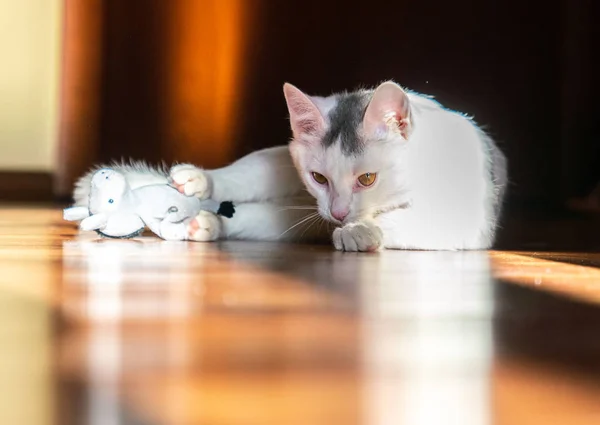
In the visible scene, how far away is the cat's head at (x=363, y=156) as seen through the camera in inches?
75.4

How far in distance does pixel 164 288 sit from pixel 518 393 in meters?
0.68

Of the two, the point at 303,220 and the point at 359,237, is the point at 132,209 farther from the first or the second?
the point at 359,237

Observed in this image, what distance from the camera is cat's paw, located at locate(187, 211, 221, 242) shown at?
2066mm

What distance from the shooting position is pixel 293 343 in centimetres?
87

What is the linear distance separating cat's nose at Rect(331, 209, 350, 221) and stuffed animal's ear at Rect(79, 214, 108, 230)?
512 millimetres

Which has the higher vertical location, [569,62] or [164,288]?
[569,62]

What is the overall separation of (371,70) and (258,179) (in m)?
2.00

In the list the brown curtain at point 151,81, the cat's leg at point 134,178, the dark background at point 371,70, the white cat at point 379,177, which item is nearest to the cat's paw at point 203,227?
the white cat at point 379,177

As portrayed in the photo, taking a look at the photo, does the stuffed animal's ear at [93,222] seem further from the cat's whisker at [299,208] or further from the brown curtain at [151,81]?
the brown curtain at [151,81]

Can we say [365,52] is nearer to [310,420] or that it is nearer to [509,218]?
[509,218]

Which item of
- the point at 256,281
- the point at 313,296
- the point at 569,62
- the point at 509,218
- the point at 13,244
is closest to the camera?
the point at 313,296

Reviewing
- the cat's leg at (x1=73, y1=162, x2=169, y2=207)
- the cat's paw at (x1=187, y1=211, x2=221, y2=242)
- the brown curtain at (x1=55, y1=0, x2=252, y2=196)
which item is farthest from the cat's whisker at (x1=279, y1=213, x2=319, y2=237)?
the brown curtain at (x1=55, y1=0, x2=252, y2=196)

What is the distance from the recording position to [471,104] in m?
4.21

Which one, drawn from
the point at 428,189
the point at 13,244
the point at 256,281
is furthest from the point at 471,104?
the point at 256,281
